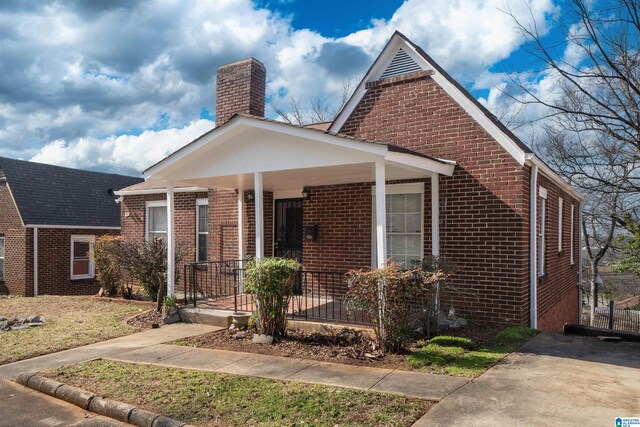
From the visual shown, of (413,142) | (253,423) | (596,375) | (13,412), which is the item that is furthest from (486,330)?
(13,412)

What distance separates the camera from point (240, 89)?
11453mm

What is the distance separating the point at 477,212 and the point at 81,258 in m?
18.6

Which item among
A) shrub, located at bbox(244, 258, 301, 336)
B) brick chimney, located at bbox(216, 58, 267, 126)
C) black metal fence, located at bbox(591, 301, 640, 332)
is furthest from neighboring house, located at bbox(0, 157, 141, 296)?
black metal fence, located at bbox(591, 301, 640, 332)

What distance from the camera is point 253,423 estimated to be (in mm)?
4035

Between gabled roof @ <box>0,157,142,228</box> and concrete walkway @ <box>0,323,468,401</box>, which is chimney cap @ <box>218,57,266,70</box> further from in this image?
gabled roof @ <box>0,157,142,228</box>

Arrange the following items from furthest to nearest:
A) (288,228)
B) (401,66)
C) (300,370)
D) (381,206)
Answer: (288,228) < (401,66) < (381,206) < (300,370)

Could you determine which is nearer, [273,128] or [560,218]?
[273,128]

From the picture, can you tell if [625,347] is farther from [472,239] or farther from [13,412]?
[13,412]

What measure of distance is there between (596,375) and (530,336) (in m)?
2.07

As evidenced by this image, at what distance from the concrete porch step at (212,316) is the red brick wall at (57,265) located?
44.0 feet

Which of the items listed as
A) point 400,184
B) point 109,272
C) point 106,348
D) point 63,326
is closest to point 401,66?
point 400,184

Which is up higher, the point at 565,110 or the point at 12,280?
the point at 565,110

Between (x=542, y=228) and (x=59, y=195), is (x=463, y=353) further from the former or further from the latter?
(x=59, y=195)

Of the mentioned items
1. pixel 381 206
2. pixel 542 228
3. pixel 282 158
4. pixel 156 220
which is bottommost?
pixel 542 228
